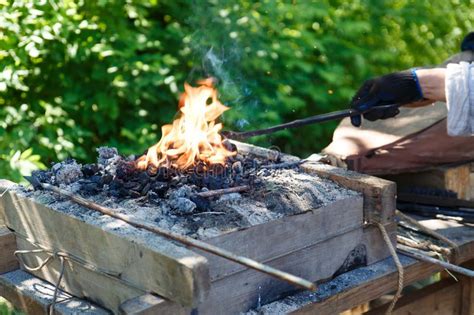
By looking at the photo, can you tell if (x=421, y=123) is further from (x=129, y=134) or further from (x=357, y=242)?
(x=129, y=134)

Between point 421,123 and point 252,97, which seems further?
point 252,97

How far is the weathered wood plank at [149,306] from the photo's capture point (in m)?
2.12

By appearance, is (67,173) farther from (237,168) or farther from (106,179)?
(237,168)

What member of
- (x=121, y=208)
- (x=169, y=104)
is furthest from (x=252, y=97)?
(x=121, y=208)

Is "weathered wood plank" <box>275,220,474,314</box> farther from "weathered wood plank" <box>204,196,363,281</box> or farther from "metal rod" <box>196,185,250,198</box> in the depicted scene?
"metal rod" <box>196,185,250,198</box>

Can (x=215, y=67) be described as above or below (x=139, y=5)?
below

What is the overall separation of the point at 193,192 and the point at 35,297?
0.66 meters

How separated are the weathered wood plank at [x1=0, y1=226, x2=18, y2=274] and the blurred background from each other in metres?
1.91

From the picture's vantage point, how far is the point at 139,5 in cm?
562

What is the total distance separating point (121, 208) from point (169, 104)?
336cm

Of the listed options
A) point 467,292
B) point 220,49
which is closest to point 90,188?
point 467,292

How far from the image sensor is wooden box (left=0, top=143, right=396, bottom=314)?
2.19 metres

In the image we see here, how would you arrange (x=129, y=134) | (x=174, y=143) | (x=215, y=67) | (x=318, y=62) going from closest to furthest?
(x=174, y=143) → (x=215, y=67) → (x=129, y=134) → (x=318, y=62)
